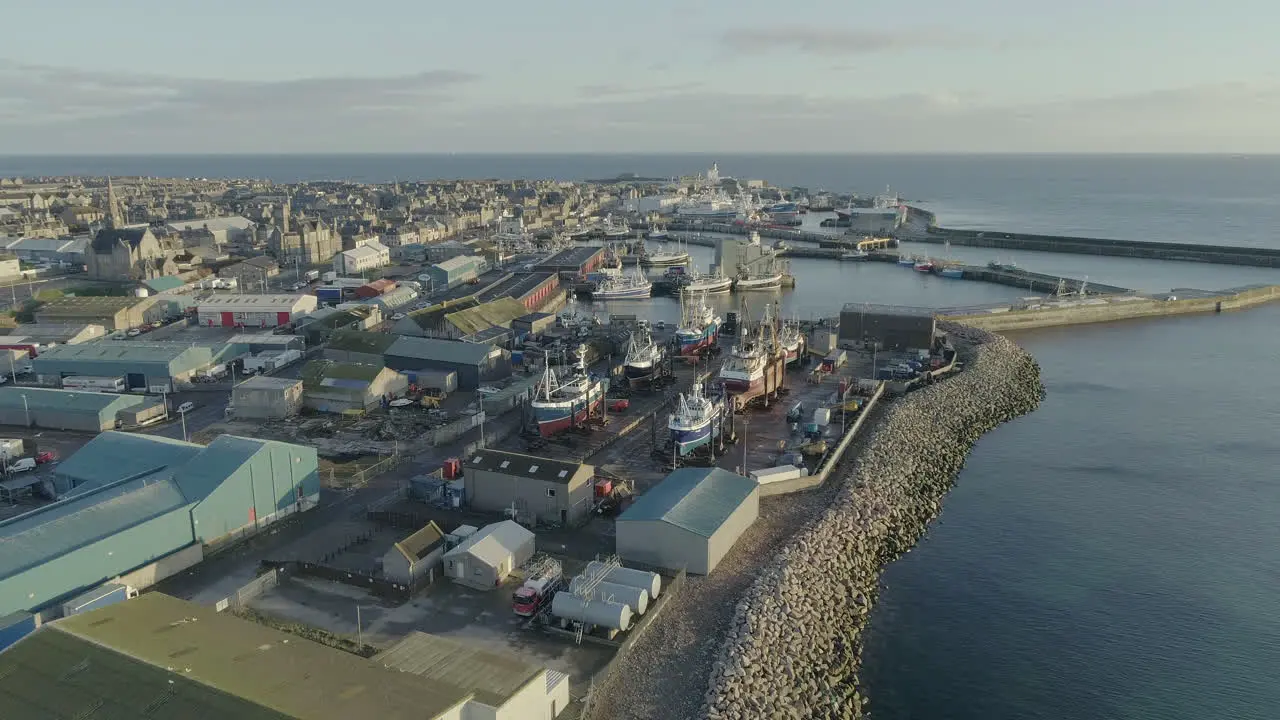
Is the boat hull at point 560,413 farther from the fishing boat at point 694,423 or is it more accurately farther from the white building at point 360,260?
the white building at point 360,260

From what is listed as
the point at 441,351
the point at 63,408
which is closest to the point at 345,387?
the point at 441,351

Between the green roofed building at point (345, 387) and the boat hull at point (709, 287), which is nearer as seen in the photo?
the green roofed building at point (345, 387)

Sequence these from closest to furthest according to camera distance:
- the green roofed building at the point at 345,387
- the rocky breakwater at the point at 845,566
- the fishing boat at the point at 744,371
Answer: the rocky breakwater at the point at 845,566
the green roofed building at the point at 345,387
the fishing boat at the point at 744,371

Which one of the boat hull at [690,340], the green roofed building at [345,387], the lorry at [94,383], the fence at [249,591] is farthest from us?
the boat hull at [690,340]

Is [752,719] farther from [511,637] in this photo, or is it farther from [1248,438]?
[1248,438]

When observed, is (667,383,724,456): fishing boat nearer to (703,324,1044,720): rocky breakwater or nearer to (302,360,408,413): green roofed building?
(703,324,1044,720): rocky breakwater

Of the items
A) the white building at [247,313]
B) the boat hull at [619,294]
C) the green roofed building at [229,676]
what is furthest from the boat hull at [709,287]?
the green roofed building at [229,676]
